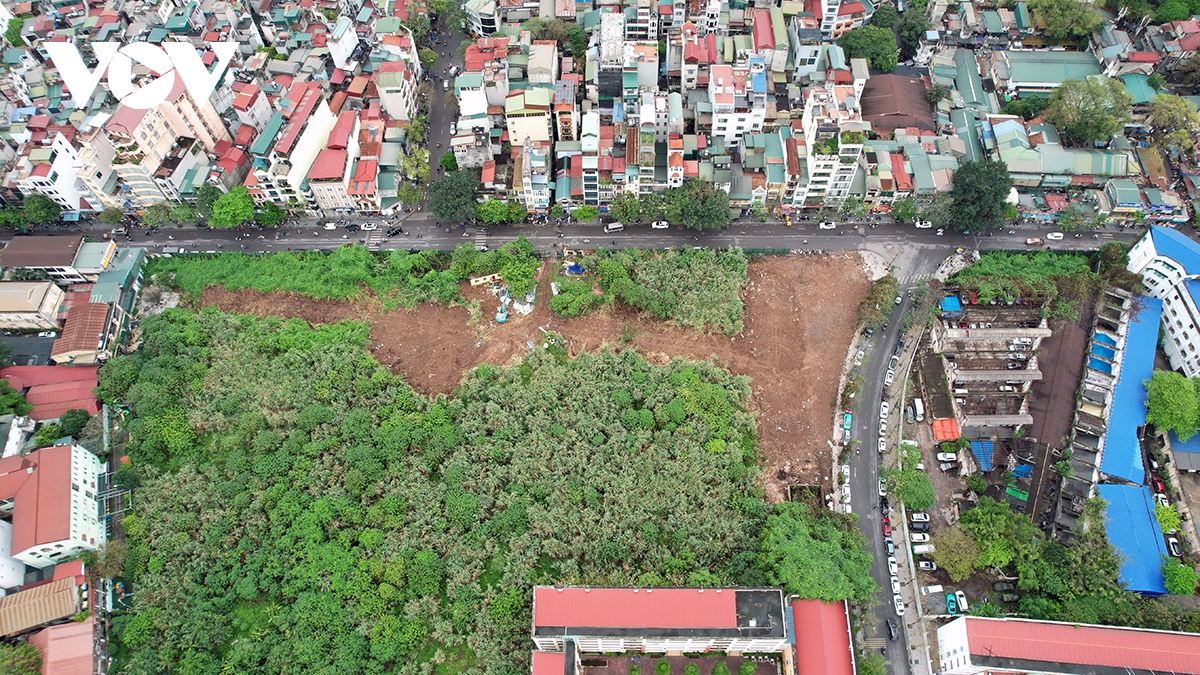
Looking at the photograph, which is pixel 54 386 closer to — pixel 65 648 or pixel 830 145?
pixel 65 648

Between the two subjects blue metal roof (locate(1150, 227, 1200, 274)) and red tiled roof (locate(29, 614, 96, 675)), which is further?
blue metal roof (locate(1150, 227, 1200, 274))

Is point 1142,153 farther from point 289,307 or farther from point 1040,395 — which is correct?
point 289,307

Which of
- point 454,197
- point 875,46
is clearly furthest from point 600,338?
point 875,46

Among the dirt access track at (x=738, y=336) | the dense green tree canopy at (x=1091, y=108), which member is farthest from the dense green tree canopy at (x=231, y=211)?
the dense green tree canopy at (x=1091, y=108)

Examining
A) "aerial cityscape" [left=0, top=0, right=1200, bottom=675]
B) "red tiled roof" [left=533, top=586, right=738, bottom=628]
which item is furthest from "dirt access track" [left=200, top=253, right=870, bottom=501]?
"red tiled roof" [left=533, top=586, right=738, bottom=628]

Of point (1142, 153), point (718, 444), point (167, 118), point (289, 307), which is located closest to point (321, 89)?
point (167, 118)

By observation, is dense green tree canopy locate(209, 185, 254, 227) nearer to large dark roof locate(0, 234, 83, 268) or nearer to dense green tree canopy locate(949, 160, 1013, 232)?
large dark roof locate(0, 234, 83, 268)
